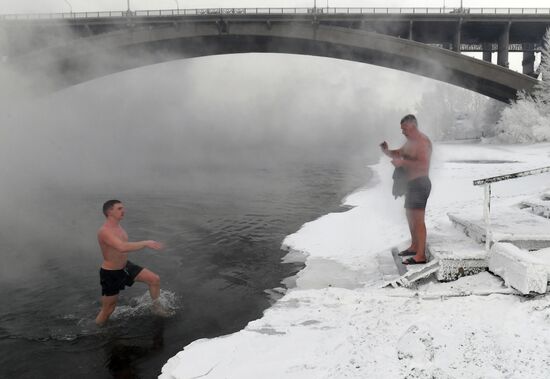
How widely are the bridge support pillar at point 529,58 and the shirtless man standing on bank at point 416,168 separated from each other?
39.9 metres

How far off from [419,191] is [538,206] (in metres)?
3.00

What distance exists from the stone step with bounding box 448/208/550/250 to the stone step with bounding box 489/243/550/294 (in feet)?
0.59

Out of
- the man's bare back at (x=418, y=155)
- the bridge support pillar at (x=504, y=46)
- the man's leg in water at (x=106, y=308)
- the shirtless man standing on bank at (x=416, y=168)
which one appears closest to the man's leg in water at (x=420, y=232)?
the shirtless man standing on bank at (x=416, y=168)

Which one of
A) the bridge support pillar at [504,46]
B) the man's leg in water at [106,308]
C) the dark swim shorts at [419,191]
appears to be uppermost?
the bridge support pillar at [504,46]

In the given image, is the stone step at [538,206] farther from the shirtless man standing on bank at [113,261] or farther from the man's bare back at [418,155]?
the shirtless man standing on bank at [113,261]

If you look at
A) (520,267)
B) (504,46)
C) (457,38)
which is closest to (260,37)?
(457,38)

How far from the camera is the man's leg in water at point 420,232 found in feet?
16.2

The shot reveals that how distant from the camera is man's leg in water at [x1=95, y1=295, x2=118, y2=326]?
4.63 metres

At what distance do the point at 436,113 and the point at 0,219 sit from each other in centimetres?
7029

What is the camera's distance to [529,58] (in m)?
39.4

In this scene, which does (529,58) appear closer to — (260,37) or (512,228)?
(260,37)

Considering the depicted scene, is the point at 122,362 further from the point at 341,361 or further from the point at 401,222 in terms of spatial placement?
the point at 401,222

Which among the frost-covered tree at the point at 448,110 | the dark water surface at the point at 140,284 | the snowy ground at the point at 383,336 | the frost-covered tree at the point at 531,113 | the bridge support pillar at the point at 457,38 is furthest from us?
the frost-covered tree at the point at 448,110

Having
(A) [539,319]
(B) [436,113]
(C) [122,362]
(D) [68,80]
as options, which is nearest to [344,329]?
(A) [539,319]
